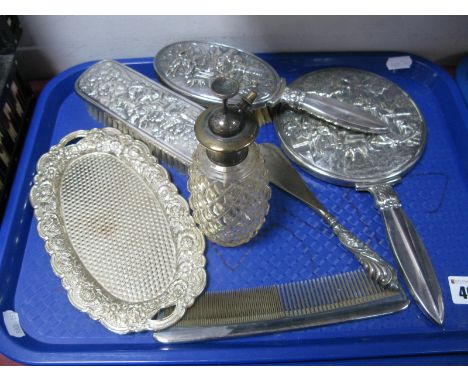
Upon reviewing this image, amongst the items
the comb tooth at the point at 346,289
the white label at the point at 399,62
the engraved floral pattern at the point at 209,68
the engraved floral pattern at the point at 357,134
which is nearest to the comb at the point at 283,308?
the comb tooth at the point at 346,289

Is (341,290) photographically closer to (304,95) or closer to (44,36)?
(304,95)

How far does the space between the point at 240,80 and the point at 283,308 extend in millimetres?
442

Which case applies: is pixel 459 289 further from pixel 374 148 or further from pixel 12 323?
pixel 12 323

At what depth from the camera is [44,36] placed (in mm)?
883

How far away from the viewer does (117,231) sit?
0.71 meters

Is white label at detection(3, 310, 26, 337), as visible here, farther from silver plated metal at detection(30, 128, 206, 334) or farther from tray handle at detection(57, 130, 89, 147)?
tray handle at detection(57, 130, 89, 147)

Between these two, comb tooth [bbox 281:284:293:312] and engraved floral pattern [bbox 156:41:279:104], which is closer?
comb tooth [bbox 281:284:293:312]

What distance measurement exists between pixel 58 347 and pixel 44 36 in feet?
2.04

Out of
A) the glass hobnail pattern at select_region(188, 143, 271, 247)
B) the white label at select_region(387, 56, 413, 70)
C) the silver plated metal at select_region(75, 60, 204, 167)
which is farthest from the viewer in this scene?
the white label at select_region(387, 56, 413, 70)

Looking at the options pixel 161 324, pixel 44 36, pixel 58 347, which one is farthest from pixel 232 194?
pixel 44 36

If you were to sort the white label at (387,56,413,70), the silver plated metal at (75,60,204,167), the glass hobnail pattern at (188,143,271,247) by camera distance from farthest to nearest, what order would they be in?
the white label at (387,56,413,70) → the silver plated metal at (75,60,204,167) → the glass hobnail pattern at (188,143,271,247)

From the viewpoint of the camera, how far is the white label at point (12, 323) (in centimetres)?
65

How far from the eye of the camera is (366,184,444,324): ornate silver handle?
645mm

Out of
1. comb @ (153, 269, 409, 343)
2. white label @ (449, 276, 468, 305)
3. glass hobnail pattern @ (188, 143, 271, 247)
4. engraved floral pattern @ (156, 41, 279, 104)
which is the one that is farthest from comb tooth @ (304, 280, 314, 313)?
engraved floral pattern @ (156, 41, 279, 104)
